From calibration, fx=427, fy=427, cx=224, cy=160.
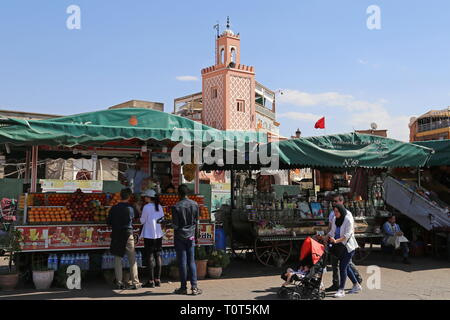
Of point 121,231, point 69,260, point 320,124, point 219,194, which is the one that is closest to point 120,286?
point 121,231

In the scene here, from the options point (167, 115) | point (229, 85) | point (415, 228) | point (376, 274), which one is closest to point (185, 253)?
point (167, 115)

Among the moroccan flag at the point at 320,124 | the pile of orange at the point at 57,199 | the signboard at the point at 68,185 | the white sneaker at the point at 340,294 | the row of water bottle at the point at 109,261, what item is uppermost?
the moroccan flag at the point at 320,124

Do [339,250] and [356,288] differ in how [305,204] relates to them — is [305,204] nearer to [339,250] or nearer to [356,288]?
[356,288]

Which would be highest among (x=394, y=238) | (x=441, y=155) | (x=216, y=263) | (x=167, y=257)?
(x=441, y=155)

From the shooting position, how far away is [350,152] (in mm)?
10031

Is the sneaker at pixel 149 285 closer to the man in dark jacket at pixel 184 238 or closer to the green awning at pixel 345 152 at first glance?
the man in dark jacket at pixel 184 238

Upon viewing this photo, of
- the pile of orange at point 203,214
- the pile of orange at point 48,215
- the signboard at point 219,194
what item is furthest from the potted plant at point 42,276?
the signboard at point 219,194

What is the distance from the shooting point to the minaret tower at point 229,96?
38.6 m

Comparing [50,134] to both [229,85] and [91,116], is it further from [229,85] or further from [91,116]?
[229,85]

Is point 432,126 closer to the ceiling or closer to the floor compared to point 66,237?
closer to the ceiling

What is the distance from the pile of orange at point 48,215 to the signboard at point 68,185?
36.9 feet

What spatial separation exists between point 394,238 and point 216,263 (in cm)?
489

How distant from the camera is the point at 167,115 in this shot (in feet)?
28.9
